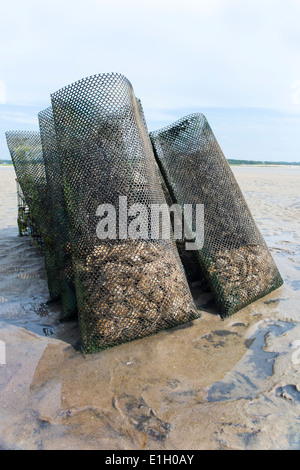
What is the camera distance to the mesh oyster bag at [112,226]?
2801mm

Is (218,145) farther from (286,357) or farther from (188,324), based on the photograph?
(286,357)

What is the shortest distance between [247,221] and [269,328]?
1.16 metres

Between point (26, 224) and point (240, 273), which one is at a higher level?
point (26, 224)

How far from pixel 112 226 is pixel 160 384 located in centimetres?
129

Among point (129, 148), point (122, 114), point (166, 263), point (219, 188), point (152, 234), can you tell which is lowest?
point (166, 263)

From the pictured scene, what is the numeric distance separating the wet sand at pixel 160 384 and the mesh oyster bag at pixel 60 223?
0.84 ft

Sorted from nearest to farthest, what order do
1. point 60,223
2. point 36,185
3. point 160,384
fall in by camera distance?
point 160,384
point 60,223
point 36,185

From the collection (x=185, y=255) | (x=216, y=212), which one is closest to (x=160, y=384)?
(x=185, y=255)

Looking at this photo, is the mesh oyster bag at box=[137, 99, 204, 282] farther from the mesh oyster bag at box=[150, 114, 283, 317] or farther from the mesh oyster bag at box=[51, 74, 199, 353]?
the mesh oyster bag at box=[51, 74, 199, 353]

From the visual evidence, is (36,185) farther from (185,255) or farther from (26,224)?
(185,255)

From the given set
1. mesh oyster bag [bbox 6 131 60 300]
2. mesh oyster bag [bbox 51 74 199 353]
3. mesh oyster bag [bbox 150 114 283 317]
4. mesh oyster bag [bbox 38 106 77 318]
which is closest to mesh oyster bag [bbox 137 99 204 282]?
mesh oyster bag [bbox 150 114 283 317]

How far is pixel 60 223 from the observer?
11.5ft

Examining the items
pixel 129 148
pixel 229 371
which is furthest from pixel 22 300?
pixel 229 371

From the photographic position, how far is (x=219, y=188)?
12.0 feet
